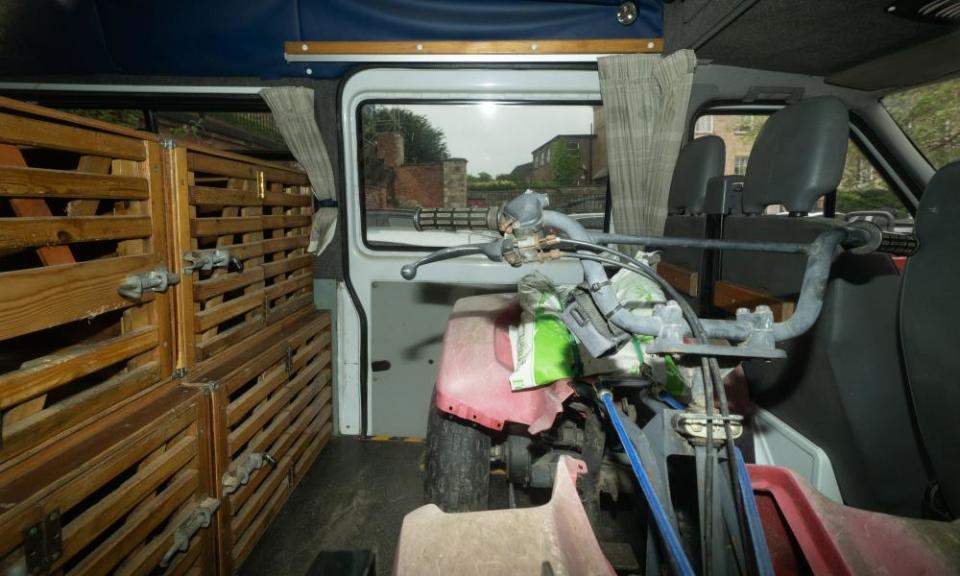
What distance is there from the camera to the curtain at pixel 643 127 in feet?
7.87

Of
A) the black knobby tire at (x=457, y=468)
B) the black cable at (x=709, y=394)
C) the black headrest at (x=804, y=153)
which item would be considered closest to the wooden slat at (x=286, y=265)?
the black knobby tire at (x=457, y=468)

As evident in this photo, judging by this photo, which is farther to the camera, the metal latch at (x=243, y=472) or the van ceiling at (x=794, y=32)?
the van ceiling at (x=794, y=32)

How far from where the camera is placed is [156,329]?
57.4 inches

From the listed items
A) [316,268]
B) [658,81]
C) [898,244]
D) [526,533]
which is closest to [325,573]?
[526,533]

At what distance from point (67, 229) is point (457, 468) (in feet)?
4.36

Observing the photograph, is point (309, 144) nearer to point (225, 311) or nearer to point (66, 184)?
point (225, 311)

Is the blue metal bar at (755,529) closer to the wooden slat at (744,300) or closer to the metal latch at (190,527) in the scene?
the wooden slat at (744,300)

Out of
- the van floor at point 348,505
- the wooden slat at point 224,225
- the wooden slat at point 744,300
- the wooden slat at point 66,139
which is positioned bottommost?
the van floor at point 348,505

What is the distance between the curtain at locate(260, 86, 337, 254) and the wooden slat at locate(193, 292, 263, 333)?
0.73 metres

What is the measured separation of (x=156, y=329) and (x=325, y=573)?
105 centimetres

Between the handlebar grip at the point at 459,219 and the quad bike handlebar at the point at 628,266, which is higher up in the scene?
the handlebar grip at the point at 459,219

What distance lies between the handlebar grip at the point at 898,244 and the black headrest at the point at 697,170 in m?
0.95

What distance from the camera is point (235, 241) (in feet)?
7.07

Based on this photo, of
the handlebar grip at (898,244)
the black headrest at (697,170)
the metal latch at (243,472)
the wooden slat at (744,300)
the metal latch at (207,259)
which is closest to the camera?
the handlebar grip at (898,244)
